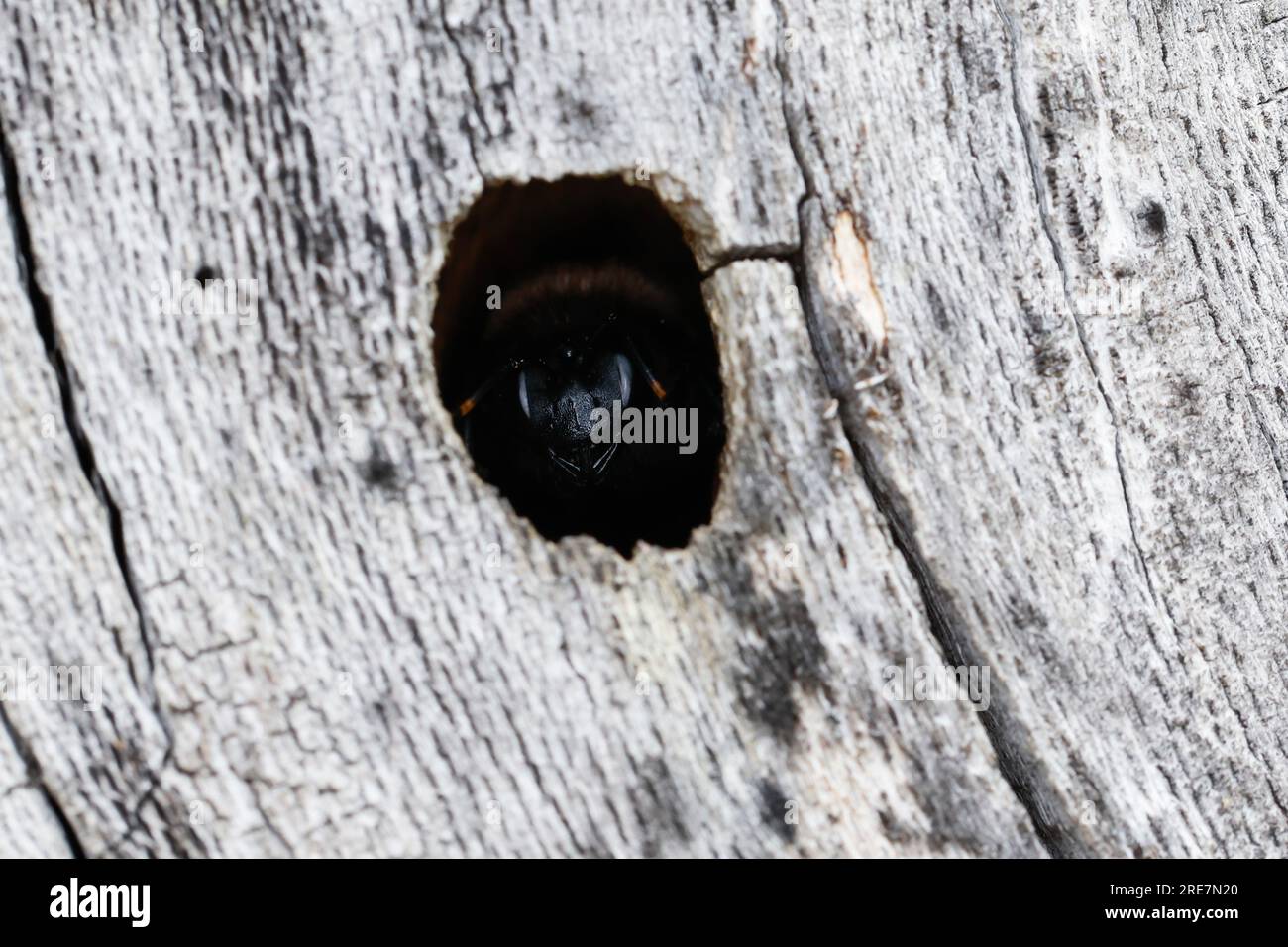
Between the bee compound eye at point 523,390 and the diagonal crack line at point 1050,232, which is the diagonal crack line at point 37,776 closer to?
the bee compound eye at point 523,390

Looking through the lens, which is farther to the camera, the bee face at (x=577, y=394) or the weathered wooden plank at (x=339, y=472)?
the bee face at (x=577, y=394)

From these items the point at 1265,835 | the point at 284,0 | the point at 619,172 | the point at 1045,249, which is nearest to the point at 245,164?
the point at 284,0

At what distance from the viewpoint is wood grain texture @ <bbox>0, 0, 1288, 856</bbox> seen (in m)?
1.06

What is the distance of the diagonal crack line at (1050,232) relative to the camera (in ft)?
3.82

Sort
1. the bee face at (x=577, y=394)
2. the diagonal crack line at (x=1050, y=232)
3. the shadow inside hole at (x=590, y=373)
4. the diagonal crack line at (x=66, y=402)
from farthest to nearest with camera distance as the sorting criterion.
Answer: the bee face at (x=577, y=394), the shadow inside hole at (x=590, y=373), the diagonal crack line at (x=1050, y=232), the diagonal crack line at (x=66, y=402)

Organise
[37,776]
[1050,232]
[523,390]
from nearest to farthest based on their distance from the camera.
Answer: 1. [37,776]
2. [1050,232]
3. [523,390]

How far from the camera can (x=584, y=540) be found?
110 cm

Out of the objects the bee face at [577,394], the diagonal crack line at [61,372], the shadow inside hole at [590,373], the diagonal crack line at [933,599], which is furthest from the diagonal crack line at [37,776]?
the diagonal crack line at [933,599]

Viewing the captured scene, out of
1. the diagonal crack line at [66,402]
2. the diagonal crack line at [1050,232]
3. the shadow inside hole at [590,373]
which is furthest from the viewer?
the shadow inside hole at [590,373]

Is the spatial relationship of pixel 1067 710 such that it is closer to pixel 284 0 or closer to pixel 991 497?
pixel 991 497

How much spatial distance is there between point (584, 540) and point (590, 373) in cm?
40

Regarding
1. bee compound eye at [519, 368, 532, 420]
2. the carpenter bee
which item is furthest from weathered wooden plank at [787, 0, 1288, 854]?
bee compound eye at [519, 368, 532, 420]

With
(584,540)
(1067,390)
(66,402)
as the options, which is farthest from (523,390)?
(1067,390)

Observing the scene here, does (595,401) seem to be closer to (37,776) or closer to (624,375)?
(624,375)
